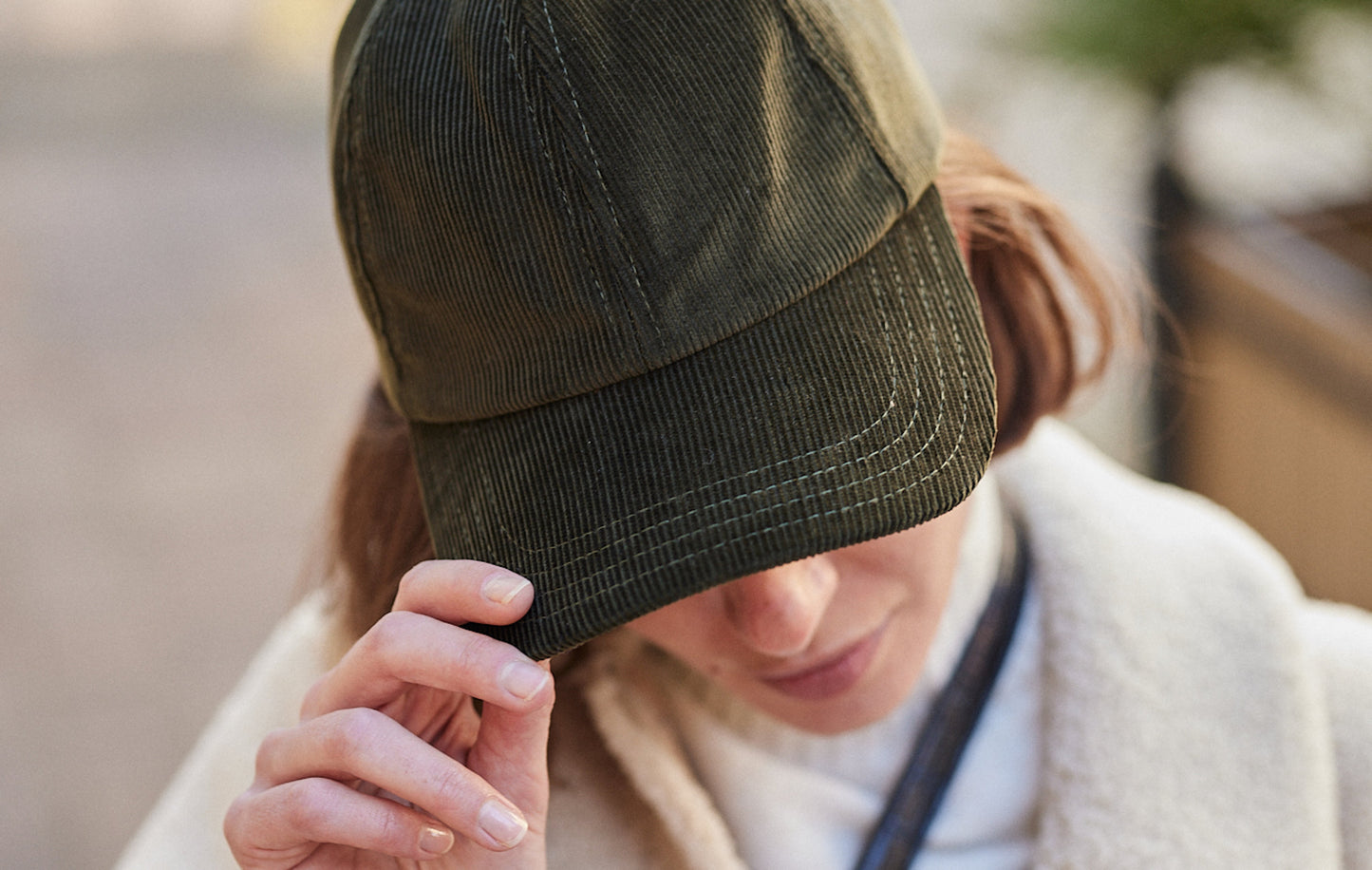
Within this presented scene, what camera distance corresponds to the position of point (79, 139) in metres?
6.98

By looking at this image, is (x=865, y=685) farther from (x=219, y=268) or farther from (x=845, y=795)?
(x=219, y=268)

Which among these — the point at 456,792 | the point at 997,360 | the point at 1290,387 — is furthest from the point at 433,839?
the point at 1290,387

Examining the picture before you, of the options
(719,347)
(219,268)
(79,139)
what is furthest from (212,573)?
(79,139)

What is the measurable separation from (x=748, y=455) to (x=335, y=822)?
409 mm

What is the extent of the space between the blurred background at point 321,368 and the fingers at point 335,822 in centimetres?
61

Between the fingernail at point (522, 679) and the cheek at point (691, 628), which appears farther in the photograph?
the cheek at point (691, 628)

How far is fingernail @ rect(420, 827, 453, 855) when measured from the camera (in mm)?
881

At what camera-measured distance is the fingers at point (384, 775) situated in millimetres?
849

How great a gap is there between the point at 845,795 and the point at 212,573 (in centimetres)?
263

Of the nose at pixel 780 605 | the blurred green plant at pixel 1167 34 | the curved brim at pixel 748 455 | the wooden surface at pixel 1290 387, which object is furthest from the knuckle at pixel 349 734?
the blurred green plant at pixel 1167 34

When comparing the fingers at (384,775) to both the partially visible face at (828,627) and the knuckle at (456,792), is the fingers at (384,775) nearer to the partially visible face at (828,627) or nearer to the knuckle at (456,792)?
the knuckle at (456,792)

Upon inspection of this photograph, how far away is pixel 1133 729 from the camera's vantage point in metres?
1.17

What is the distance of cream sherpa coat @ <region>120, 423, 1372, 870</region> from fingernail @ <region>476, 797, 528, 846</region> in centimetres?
36

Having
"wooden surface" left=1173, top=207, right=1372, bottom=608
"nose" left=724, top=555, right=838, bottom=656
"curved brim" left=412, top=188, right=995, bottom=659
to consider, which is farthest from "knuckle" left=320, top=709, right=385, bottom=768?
"wooden surface" left=1173, top=207, right=1372, bottom=608
